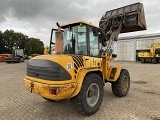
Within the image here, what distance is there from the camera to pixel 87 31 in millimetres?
4980

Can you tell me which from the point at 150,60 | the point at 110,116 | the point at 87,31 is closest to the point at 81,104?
the point at 110,116

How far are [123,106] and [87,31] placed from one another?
2.47 m

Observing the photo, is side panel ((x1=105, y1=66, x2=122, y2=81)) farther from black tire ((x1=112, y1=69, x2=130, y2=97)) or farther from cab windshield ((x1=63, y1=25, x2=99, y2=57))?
cab windshield ((x1=63, y1=25, x2=99, y2=57))

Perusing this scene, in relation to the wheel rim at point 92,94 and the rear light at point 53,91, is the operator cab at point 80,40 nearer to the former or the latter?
the wheel rim at point 92,94

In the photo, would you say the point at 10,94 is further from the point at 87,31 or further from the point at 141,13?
the point at 141,13

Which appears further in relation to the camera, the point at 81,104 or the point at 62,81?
the point at 81,104

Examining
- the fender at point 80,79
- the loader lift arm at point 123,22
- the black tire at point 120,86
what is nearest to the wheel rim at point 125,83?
the black tire at point 120,86

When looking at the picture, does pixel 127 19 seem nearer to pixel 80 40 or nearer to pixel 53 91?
pixel 80 40

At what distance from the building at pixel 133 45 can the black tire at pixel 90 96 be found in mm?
31602

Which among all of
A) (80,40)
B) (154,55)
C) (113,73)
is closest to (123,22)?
(113,73)

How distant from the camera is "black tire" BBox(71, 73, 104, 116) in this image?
4.55 meters

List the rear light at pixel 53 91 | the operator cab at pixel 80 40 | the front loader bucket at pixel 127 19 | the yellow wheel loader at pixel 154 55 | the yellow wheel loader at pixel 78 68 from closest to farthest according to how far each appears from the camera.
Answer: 1. the rear light at pixel 53 91
2. the yellow wheel loader at pixel 78 68
3. the operator cab at pixel 80 40
4. the front loader bucket at pixel 127 19
5. the yellow wheel loader at pixel 154 55

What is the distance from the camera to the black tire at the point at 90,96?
455 cm

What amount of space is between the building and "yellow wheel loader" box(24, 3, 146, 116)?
1205 inches
